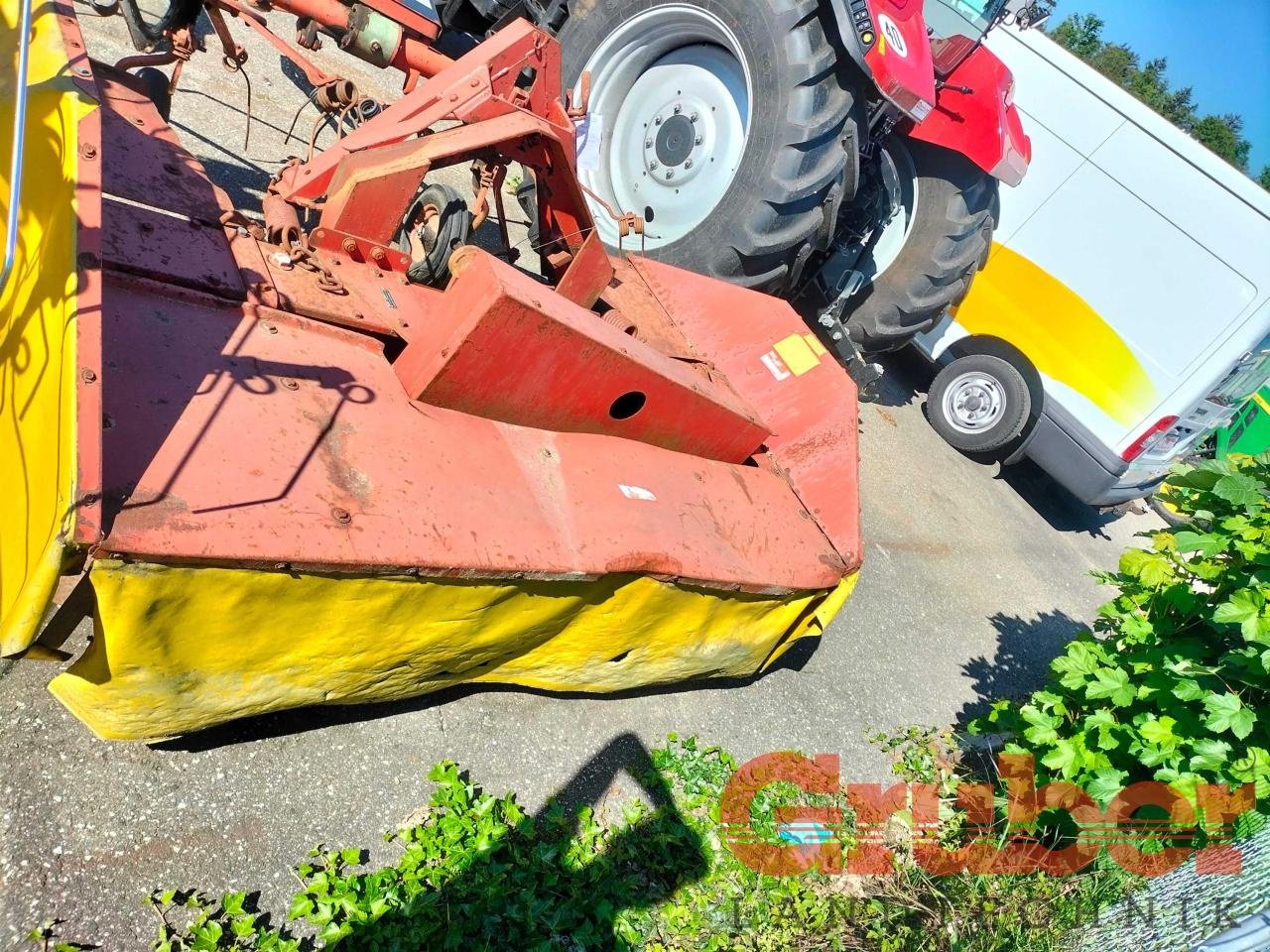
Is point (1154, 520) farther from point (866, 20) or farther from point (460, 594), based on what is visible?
point (460, 594)

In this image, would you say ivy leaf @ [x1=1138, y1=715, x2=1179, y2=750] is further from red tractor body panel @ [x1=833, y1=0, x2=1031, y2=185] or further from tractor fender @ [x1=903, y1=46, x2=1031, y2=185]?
tractor fender @ [x1=903, y1=46, x2=1031, y2=185]

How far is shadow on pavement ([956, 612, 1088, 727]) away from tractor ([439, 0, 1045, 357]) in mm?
1926

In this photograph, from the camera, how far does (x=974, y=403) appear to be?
5820 mm

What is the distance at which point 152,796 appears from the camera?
1.93 meters

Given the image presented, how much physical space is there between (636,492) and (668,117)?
258 centimetres

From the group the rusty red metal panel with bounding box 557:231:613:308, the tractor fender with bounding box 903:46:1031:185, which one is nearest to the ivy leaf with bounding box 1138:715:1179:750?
the rusty red metal panel with bounding box 557:231:613:308

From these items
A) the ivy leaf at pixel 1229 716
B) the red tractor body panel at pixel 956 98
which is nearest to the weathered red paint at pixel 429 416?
the ivy leaf at pixel 1229 716

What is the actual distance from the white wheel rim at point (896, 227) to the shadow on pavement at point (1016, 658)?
2.28m

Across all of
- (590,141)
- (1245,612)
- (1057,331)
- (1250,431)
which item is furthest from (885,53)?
(1250,431)

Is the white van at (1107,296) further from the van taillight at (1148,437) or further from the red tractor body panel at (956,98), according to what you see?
the red tractor body panel at (956,98)

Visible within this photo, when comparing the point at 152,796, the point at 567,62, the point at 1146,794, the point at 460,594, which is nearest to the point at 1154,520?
the point at 1146,794

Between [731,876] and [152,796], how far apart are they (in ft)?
5.44

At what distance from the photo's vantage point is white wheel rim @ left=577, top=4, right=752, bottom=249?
3.97 meters

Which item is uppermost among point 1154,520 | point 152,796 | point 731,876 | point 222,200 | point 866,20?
point 866,20
